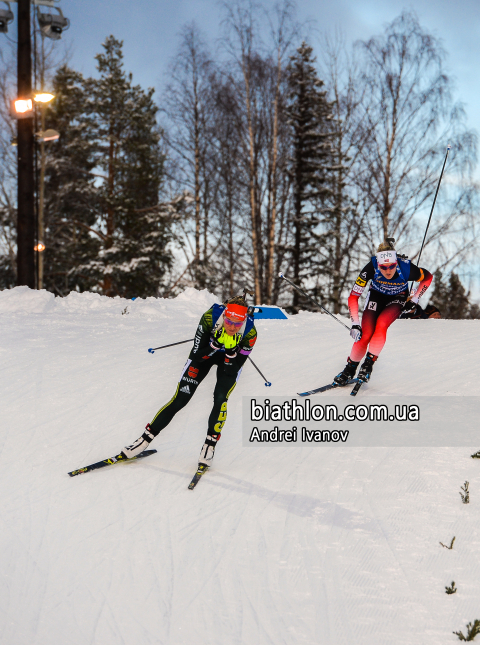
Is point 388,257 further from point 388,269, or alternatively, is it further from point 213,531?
point 213,531

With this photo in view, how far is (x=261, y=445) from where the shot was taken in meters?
5.08

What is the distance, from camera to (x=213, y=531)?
3.56 meters

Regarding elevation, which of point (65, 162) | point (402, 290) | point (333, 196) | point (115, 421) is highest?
point (65, 162)

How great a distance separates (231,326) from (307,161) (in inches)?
597

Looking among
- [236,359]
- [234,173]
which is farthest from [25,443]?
[234,173]

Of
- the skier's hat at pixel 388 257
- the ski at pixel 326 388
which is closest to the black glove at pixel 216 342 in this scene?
the ski at pixel 326 388

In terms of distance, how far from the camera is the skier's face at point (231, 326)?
4.37 meters

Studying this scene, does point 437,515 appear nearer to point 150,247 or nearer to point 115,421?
point 115,421

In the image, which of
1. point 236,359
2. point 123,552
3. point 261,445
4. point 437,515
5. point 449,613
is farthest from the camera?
point 261,445

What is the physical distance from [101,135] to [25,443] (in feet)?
54.4

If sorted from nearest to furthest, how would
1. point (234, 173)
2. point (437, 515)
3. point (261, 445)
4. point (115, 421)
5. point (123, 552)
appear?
point (123, 552), point (437, 515), point (261, 445), point (115, 421), point (234, 173)

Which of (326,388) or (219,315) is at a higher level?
(219,315)

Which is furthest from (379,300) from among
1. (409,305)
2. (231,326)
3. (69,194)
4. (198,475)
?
(69,194)

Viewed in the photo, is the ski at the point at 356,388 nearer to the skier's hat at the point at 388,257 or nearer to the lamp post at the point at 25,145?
the skier's hat at the point at 388,257
